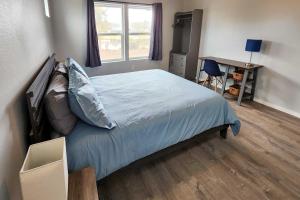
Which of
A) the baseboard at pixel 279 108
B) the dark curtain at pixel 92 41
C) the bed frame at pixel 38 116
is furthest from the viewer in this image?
the dark curtain at pixel 92 41

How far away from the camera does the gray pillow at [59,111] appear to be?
1.37m

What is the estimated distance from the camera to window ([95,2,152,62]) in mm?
4273

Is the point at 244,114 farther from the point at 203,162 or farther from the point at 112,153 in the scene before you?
the point at 112,153

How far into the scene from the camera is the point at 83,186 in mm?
1132

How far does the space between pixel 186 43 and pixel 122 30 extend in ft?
6.41

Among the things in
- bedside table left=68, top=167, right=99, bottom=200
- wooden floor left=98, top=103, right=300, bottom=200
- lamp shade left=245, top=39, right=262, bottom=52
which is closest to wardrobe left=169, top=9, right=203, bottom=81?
lamp shade left=245, top=39, right=262, bottom=52

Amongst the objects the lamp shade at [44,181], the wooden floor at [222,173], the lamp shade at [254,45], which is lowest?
the wooden floor at [222,173]

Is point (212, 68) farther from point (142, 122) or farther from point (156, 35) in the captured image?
point (142, 122)

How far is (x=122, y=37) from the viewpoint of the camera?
4586 millimetres

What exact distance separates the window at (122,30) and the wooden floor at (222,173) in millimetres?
3240

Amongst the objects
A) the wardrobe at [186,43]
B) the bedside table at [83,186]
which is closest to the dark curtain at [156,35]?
the wardrobe at [186,43]

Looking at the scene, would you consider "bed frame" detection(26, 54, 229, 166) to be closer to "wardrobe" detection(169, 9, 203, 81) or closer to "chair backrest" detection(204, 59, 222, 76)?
"chair backrest" detection(204, 59, 222, 76)

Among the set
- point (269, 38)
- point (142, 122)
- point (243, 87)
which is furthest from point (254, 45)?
point (142, 122)

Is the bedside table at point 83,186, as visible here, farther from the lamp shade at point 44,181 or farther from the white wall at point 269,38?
the white wall at point 269,38
